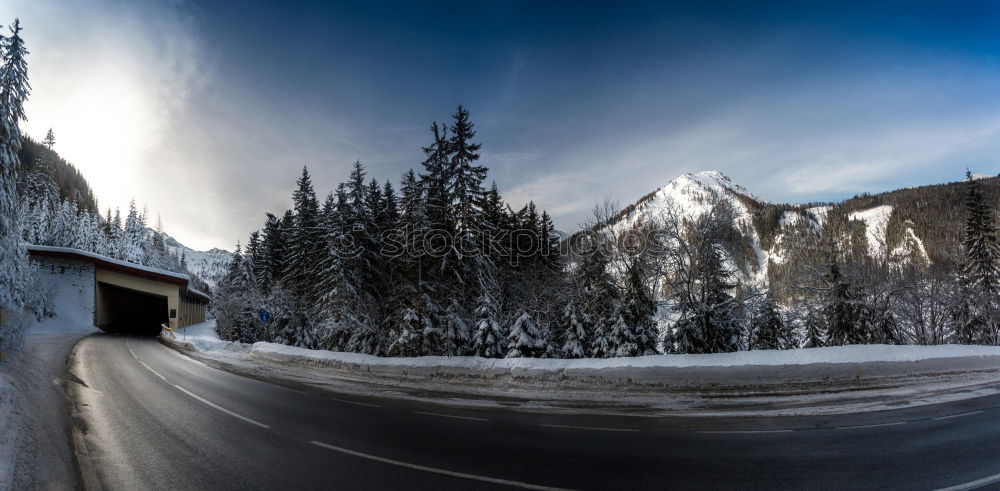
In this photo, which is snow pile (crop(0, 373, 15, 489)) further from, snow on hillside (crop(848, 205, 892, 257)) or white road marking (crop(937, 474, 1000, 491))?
snow on hillside (crop(848, 205, 892, 257))

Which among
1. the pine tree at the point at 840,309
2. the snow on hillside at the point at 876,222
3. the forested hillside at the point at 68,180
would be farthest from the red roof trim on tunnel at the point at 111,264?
the snow on hillside at the point at 876,222

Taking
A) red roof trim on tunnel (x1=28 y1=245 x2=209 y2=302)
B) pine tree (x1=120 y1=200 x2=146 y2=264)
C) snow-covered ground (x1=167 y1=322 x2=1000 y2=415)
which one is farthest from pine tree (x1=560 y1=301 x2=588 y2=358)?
pine tree (x1=120 y1=200 x2=146 y2=264)

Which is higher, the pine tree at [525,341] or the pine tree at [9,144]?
the pine tree at [9,144]

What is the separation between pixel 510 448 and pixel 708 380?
8044 mm

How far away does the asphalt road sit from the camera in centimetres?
574

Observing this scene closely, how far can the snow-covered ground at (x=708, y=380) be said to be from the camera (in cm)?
1066

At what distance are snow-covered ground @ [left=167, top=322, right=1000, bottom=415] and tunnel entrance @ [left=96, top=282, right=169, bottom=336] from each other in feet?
144

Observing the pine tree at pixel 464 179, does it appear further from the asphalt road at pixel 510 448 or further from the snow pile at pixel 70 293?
the snow pile at pixel 70 293

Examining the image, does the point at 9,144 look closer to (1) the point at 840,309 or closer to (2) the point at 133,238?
(1) the point at 840,309

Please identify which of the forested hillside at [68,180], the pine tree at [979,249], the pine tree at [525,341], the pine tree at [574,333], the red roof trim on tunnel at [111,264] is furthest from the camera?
the forested hillside at [68,180]

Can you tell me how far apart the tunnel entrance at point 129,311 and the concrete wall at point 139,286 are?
335mm

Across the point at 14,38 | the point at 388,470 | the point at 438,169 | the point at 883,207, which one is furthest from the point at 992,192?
the point at 14,38

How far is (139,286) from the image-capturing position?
143 feet

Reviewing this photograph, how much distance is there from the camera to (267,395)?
12219 millimetres
